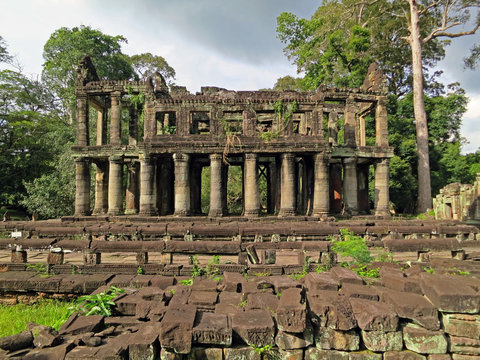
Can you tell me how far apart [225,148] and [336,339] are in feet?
37.5

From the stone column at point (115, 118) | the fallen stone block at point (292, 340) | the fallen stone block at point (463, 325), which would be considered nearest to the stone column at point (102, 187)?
the stone column at point (115, 118)

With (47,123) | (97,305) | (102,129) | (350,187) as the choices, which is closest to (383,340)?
(97,305)

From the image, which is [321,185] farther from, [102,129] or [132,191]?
[102,129]

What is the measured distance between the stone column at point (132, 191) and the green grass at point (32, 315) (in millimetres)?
13233

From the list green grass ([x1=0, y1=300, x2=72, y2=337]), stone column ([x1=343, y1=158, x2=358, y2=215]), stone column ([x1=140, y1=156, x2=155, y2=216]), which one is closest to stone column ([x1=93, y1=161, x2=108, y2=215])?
stone column ([x1=140, y1=156, x2=155, y2=216])

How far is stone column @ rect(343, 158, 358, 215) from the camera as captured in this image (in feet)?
53.2

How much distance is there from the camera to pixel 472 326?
3.20 meters

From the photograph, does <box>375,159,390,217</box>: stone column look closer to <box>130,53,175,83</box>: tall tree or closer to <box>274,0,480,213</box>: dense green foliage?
<box>274,0,480,213</box>: dense green foliage

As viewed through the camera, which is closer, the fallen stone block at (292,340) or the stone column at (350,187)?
the fallen stone block at (292,340)

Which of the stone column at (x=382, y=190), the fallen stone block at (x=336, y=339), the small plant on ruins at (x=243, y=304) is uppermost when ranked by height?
the stone column at (x=382, y=190)

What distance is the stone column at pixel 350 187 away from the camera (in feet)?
53.2

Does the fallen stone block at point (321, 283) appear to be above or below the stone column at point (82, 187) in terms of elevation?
below

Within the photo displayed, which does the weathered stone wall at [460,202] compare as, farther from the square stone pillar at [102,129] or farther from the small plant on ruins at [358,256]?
the square stone pillar at [102,129]

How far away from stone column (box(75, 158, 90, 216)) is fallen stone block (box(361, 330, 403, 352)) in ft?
53.8
